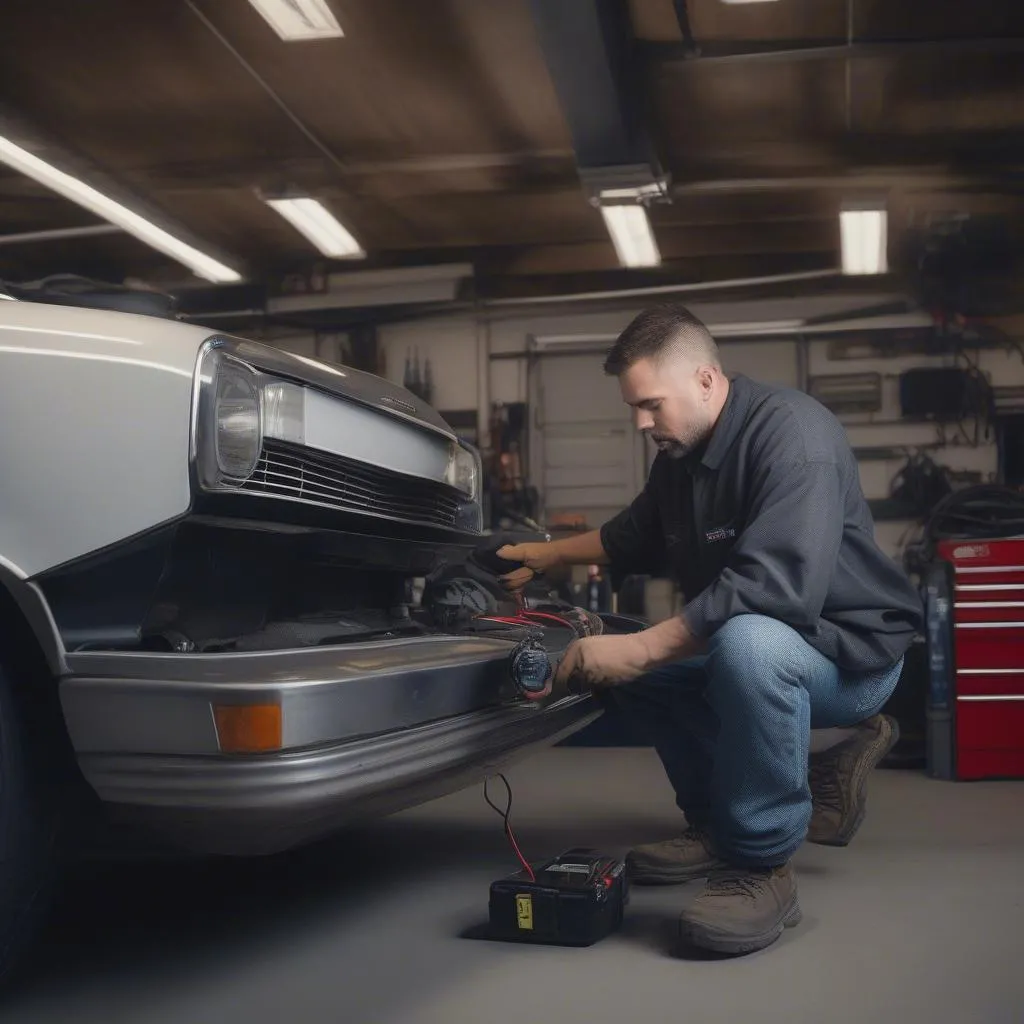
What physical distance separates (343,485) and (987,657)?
3054 mm

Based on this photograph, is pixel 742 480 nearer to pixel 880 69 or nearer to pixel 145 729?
pixel 145 729

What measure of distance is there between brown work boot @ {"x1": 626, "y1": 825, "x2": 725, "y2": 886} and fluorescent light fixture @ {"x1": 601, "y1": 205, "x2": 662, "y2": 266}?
14.3ft

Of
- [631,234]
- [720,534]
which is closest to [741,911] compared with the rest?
[720,534]

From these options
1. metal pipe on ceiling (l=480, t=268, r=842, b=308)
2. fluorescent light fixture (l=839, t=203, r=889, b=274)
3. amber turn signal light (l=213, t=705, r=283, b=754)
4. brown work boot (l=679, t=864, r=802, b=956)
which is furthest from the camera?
metal pipe on ceiling (l=480, t=268, r=842, b=308)

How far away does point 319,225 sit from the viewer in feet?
23.3

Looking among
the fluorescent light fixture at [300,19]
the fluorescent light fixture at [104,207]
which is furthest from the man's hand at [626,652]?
the fluorescent light fixture at [104,207]

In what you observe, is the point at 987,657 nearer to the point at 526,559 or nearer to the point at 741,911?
the point at 526,559

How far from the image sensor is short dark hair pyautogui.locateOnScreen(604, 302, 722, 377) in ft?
7.72

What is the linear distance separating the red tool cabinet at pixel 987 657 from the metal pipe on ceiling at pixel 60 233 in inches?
220

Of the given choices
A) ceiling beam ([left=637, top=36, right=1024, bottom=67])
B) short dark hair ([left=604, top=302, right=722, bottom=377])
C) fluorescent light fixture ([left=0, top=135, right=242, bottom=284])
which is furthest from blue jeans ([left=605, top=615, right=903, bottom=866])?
fluorescent light fixture ([left=0, top=135, right=242, bottom=284])

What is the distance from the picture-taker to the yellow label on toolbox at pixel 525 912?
2055 millimetres

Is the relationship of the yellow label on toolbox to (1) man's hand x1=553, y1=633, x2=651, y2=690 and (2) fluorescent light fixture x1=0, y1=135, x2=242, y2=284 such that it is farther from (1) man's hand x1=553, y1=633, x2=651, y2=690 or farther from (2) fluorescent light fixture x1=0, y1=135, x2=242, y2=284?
(2) fluorescent light fixture x1=0, y1=135, x2=242, y2=284

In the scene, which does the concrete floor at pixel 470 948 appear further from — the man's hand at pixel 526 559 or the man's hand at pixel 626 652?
the man's hand at pixel 526 559

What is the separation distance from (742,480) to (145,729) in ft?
3.98
